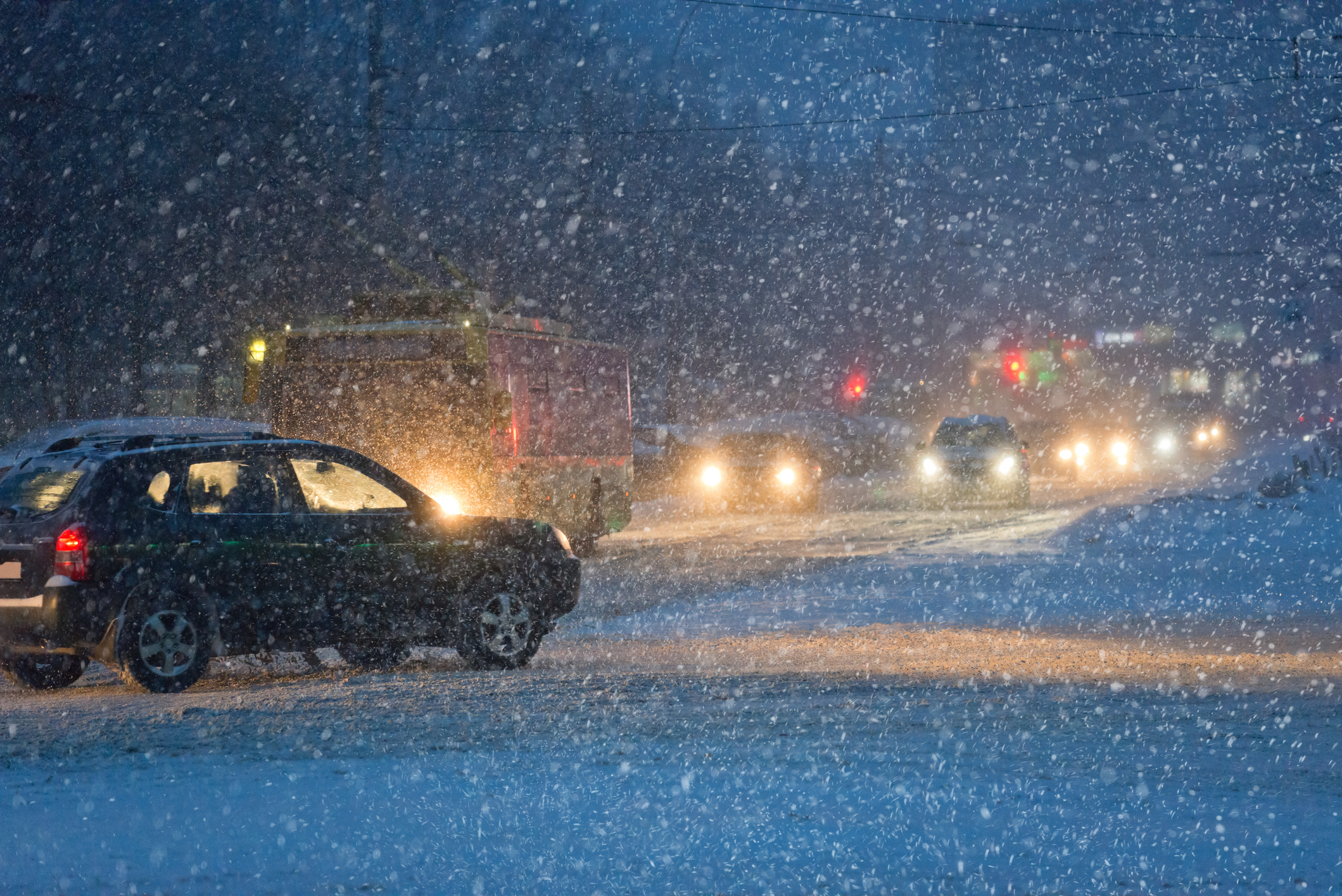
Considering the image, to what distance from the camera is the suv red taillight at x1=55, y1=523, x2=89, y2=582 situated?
27.9ft

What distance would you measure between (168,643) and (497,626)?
7.29ft

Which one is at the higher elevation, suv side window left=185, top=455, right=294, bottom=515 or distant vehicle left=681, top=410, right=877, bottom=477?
distant vehicle left=681, top=410, right=877, bottom=477

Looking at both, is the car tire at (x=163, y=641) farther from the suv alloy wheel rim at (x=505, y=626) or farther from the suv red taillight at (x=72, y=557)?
the suv alloy wheel rim at (x=505, y=626)

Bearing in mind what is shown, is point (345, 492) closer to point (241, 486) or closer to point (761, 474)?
point (241, 486)

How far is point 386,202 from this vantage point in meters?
28.8

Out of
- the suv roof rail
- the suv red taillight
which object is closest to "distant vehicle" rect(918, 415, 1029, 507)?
the suv roof rail

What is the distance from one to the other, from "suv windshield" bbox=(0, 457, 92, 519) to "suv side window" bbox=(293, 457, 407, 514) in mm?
1381

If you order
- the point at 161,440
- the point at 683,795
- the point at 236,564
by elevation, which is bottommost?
the point at 683,795

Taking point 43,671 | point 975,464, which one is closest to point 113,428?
point 43,671

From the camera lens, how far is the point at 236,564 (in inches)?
354

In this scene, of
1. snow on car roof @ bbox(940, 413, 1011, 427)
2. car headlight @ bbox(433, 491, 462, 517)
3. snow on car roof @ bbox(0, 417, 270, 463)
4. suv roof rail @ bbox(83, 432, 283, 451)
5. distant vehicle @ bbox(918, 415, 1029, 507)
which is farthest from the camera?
snow on car roof @ bbox(940, 413, 1011, 427)

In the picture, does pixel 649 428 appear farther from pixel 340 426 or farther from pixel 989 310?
pixel 989 310

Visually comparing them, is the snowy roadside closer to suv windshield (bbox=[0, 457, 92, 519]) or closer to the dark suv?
the dark suv

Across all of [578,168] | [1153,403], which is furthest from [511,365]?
[1153,403]
